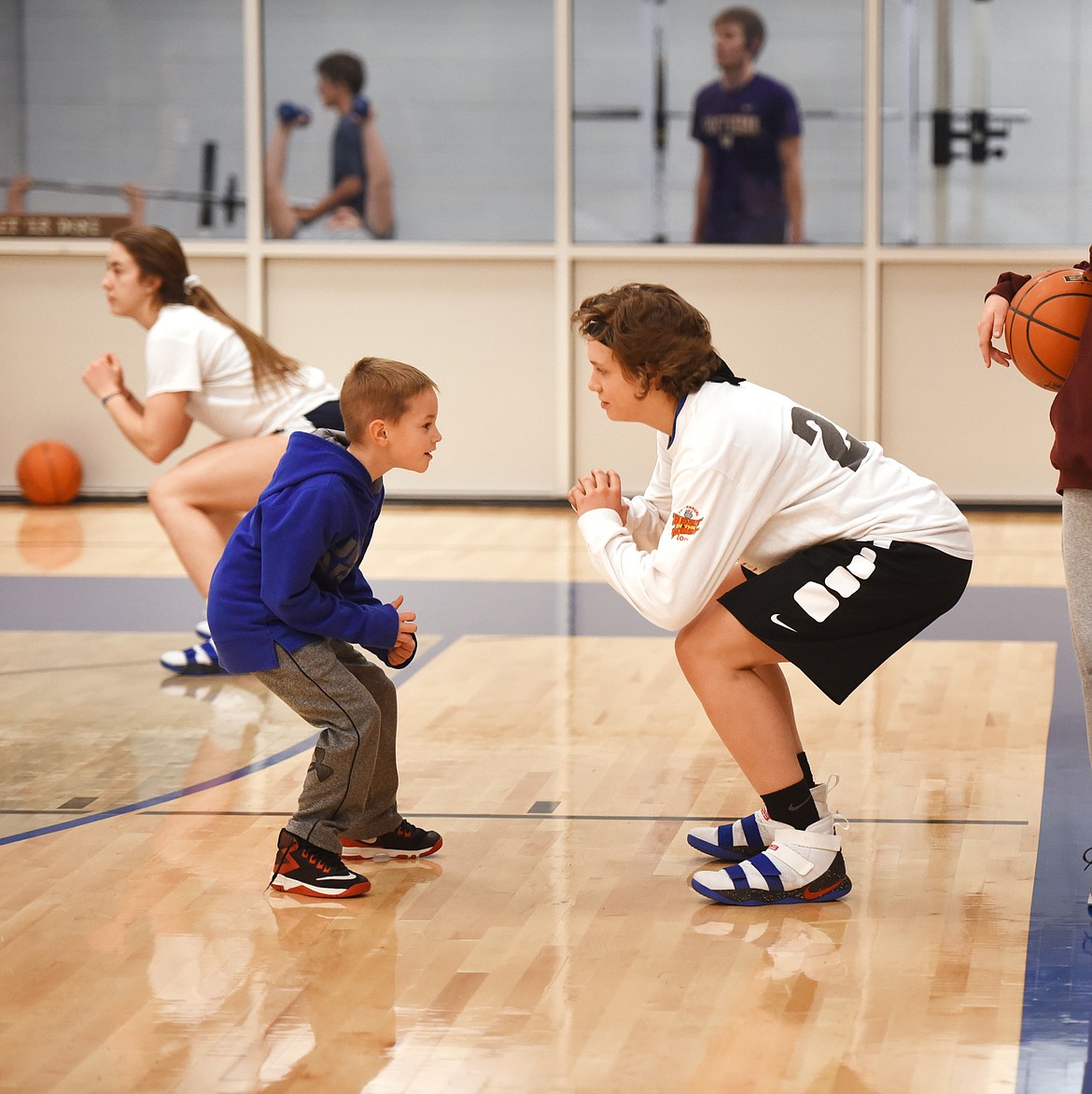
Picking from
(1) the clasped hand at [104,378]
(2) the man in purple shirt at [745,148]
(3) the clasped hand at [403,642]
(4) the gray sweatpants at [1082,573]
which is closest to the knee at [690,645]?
(3) the clasped hand at [403,642]

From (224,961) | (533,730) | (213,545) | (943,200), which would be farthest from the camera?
(943,200)

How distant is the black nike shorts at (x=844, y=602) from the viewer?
2979 mm

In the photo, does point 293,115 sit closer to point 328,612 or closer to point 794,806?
point 328,612

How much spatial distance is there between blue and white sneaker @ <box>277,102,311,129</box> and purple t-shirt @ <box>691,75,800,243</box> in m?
2.02

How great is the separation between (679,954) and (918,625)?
2.45 ft

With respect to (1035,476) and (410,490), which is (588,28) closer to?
(410,490)

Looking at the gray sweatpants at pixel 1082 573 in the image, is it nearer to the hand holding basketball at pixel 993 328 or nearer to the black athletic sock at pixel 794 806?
the hand holding basketball at pixel 993 328

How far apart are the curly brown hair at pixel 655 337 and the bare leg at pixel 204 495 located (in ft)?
7.03

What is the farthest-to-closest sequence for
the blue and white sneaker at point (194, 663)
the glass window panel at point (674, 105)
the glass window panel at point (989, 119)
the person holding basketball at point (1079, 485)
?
the glass window panel at point (674, 105) < the glass window panel at point (989, 119) < the blue and white sneaker at point (194, 663) < the person holding basketball at point (1079, 485)

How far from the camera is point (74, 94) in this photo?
9031 millimetres

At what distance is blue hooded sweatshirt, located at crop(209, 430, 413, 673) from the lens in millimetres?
3004

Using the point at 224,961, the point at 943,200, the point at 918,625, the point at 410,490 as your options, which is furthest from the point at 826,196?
the point at 224,961

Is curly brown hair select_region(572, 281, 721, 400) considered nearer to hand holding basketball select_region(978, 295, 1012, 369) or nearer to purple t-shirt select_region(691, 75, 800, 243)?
hand holding basketball select_region(978, 295, 1012, 369)

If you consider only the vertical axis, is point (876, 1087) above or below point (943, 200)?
below
